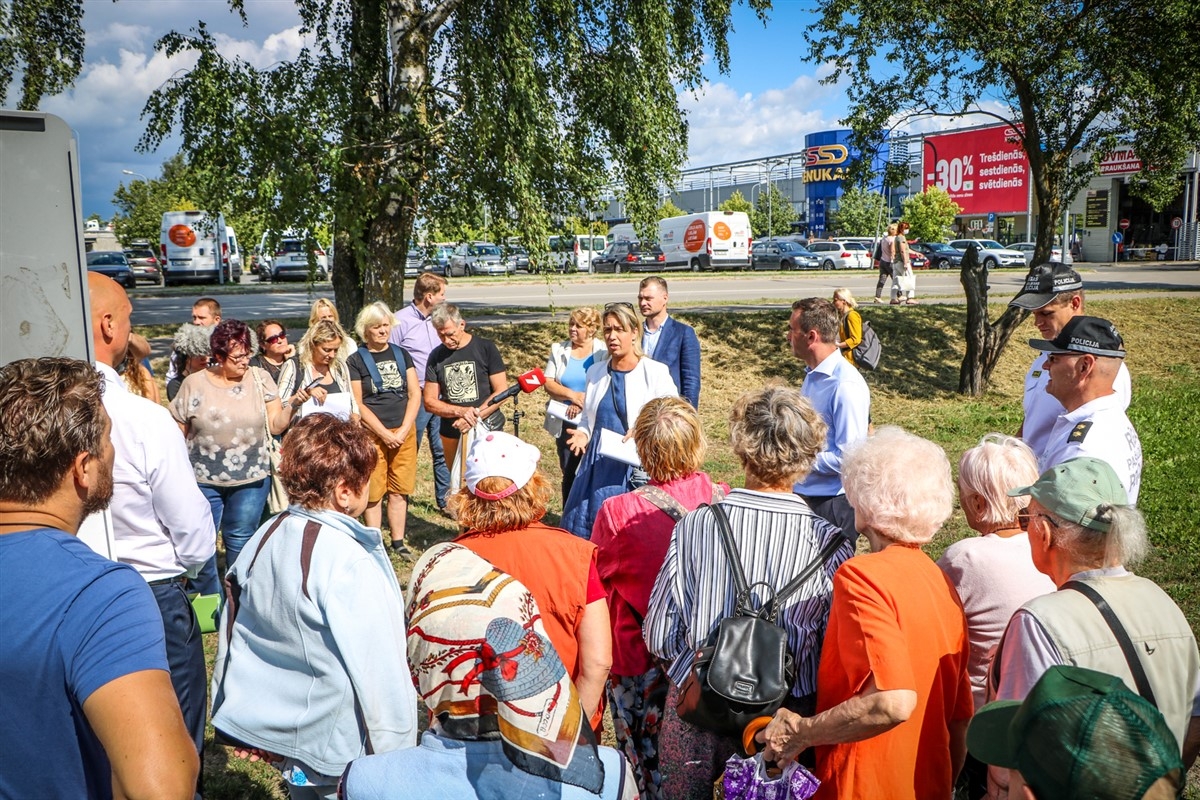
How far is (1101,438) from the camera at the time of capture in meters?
3.45

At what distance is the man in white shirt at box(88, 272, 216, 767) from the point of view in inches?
119

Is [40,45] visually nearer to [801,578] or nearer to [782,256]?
[801,578]

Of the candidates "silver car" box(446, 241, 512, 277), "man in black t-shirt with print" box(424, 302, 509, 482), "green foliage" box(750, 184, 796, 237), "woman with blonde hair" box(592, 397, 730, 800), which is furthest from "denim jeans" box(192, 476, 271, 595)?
"green foliage" box(750, 184, 796, 237)

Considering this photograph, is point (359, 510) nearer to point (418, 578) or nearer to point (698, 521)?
point (418, 578)

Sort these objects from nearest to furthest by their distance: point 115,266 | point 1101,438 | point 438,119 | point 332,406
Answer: point 1101,438 < point 332,406 < point 438,119 < point 115,266

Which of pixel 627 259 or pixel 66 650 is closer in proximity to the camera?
pixel 66 650

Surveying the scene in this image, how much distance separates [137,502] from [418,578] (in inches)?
55.6

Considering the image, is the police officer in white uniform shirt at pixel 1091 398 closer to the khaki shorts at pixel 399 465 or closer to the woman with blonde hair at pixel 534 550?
the woman with blonde hair at pixel 534 550

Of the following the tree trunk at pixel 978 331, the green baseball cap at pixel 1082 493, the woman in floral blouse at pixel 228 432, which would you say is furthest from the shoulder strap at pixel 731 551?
the tree trunk at pixel 978 331

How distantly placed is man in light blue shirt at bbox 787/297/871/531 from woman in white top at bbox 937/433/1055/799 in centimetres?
147

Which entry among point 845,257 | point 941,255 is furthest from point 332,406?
point 941,255

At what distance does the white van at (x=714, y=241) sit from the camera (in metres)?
41.0

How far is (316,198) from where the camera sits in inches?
403

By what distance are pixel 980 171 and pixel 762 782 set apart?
203 feet
